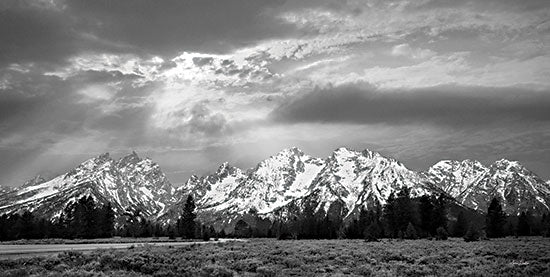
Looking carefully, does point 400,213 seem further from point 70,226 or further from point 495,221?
point 70,226

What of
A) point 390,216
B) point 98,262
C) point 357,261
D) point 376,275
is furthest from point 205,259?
point 390,216

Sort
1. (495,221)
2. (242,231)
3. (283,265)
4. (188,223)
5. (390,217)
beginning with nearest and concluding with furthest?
(283,265) < (495,221) < (390,217) < (188,223) < (242,231)

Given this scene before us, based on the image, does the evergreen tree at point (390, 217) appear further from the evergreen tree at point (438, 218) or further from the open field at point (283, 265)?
the open field at point (283, 265)

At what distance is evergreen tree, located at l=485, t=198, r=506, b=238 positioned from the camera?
3844 inches

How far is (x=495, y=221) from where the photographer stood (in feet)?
328

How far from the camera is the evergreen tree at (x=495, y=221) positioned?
97.6m

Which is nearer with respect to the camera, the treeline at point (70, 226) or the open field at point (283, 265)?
the open field at point (283, 265)

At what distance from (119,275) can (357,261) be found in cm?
1872

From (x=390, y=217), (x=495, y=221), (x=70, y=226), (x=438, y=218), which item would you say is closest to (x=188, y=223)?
(x=70, y=226)

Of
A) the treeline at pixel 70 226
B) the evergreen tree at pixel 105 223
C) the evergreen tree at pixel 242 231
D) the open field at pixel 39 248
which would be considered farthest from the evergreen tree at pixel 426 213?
the treeline at pixel 70 226

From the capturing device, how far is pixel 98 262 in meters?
31.0

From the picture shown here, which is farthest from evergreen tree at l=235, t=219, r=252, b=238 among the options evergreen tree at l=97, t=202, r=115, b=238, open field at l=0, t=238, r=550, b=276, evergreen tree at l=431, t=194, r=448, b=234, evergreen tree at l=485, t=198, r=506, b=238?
open field at l=0, t=238, r=550, b=276

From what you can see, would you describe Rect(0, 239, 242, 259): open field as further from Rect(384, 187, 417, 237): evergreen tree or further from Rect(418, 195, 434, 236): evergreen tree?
Rect(418, 195, 434, 236): evergreen tree

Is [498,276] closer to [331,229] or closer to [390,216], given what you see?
[390,216]
